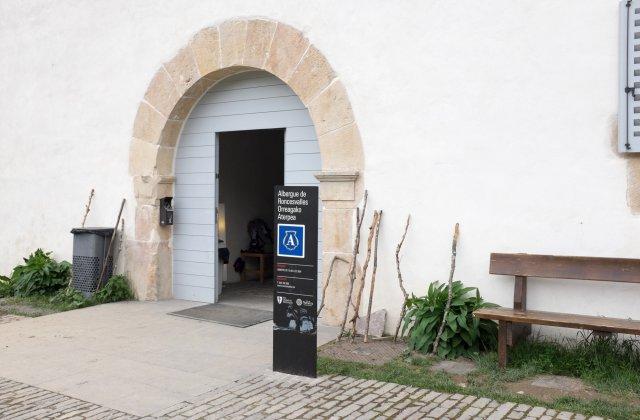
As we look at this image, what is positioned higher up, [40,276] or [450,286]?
[450,286]

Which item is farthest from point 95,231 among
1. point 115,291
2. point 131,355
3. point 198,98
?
point 131,355

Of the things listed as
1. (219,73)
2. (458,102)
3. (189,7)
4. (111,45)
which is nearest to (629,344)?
(458,102)

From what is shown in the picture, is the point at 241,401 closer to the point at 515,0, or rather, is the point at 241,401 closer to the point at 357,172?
the point at 357,172

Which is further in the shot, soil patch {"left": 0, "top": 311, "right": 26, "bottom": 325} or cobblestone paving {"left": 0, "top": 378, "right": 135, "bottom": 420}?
soil patch {"left": 0, "top": 311, "right": 26, "bottom": 325}

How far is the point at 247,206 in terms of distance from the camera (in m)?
10.5

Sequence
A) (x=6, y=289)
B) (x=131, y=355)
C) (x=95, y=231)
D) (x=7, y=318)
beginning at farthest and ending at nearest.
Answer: (x=6, y=289) < (x=95, y=231) < (x=7, y=318) < (x=131, y=355)

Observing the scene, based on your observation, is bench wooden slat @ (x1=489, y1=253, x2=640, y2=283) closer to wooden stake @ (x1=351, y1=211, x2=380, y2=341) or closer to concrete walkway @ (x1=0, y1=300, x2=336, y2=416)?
wooden stake @ (x1=351, y1=211, x2=380, y2=341)

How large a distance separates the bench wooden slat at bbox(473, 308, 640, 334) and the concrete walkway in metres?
1.74

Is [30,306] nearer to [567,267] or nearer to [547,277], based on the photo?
[547,277]

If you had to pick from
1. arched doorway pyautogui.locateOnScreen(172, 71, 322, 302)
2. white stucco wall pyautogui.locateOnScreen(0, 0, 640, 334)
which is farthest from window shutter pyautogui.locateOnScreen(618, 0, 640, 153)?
arched doorway pyautogui.locateOnScreen(172, 71, 322, 302)

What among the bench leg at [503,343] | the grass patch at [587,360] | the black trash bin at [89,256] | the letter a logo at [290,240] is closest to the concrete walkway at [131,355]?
the black trash bin at [89,256]

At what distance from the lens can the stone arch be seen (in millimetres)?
6547

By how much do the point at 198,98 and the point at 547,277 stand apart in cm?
469

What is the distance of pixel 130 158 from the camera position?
8.40 m
